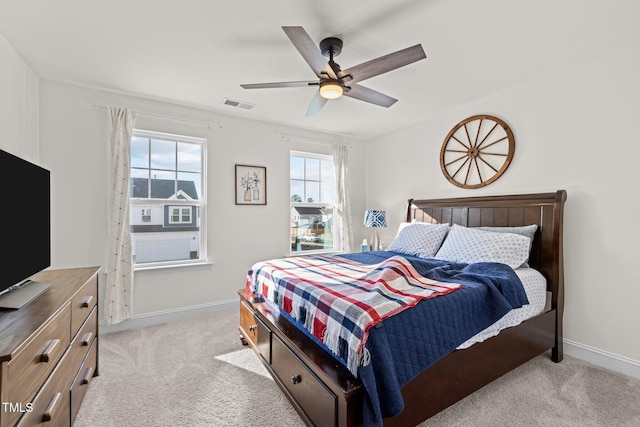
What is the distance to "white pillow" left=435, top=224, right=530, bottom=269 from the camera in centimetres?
249

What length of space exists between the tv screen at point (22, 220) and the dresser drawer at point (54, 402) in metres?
0.47

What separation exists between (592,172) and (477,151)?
3.36ft

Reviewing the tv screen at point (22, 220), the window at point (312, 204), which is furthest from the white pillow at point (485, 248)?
the tv screen at point (22, 220)

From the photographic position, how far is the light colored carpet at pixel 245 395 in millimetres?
1756

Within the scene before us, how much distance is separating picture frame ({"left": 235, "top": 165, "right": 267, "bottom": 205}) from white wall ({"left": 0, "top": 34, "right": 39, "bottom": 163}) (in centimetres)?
190

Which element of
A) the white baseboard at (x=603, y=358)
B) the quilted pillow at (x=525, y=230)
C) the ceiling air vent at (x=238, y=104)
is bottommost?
the white baseboard at (x=603, y=358)

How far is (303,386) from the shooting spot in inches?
66.1

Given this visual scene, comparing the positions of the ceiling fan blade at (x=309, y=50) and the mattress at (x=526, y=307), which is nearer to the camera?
the ceiling fan blade at (x=309, y=50)

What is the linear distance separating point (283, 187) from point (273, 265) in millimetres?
1761

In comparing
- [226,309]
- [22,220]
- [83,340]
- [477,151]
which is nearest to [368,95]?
[477,151]

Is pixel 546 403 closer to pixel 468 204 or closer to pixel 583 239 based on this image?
pixel 583 239

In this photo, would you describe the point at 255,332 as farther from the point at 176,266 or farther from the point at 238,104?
the point at 238,104

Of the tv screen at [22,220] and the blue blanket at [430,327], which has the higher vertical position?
the tv screen at [22,220]

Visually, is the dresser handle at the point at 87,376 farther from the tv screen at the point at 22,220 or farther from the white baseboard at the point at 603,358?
the white baseboard at the point at 603,358
